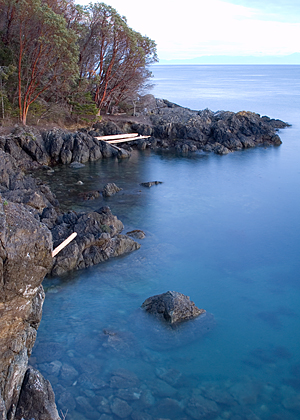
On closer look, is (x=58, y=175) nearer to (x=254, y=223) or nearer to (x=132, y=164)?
(x=132, y=164)

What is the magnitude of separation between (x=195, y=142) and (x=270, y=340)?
26898 mm

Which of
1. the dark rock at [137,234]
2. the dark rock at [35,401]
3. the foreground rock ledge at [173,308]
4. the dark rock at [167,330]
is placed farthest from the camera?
the dark rock at [137,234]

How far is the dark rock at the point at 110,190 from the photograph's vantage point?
21875 mm

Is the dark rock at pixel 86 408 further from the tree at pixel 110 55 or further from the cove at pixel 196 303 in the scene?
the tree at pixel 110 55

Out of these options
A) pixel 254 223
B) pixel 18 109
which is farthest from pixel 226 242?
pixel 18 109

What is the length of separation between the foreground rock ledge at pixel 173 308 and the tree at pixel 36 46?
69.3ft

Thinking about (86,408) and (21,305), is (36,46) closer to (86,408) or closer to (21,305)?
(21,305)

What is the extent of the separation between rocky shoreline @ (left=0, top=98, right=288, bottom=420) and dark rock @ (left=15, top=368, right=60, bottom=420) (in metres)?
0.02

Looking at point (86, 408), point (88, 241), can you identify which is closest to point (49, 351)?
point (86, 408)

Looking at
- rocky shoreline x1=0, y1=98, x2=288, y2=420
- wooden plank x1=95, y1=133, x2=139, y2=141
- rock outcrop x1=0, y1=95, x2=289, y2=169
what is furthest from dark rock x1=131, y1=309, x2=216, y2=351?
wooden plank x1=95, y1=133, x2=139, y2=141

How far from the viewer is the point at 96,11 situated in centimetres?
3334

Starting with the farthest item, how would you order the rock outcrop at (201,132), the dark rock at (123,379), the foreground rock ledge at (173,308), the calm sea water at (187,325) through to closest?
the rock outcrop at (201,132), the foreground rock ledge at (173,308), the dark rock at (123,379), the calm sea water at (187,325)

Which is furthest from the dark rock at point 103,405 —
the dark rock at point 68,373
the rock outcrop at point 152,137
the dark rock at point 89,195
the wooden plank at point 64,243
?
the rock outcrop at point 152,137

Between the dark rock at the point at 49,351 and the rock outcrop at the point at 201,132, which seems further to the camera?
the rock outcrop at the point at 201,132
